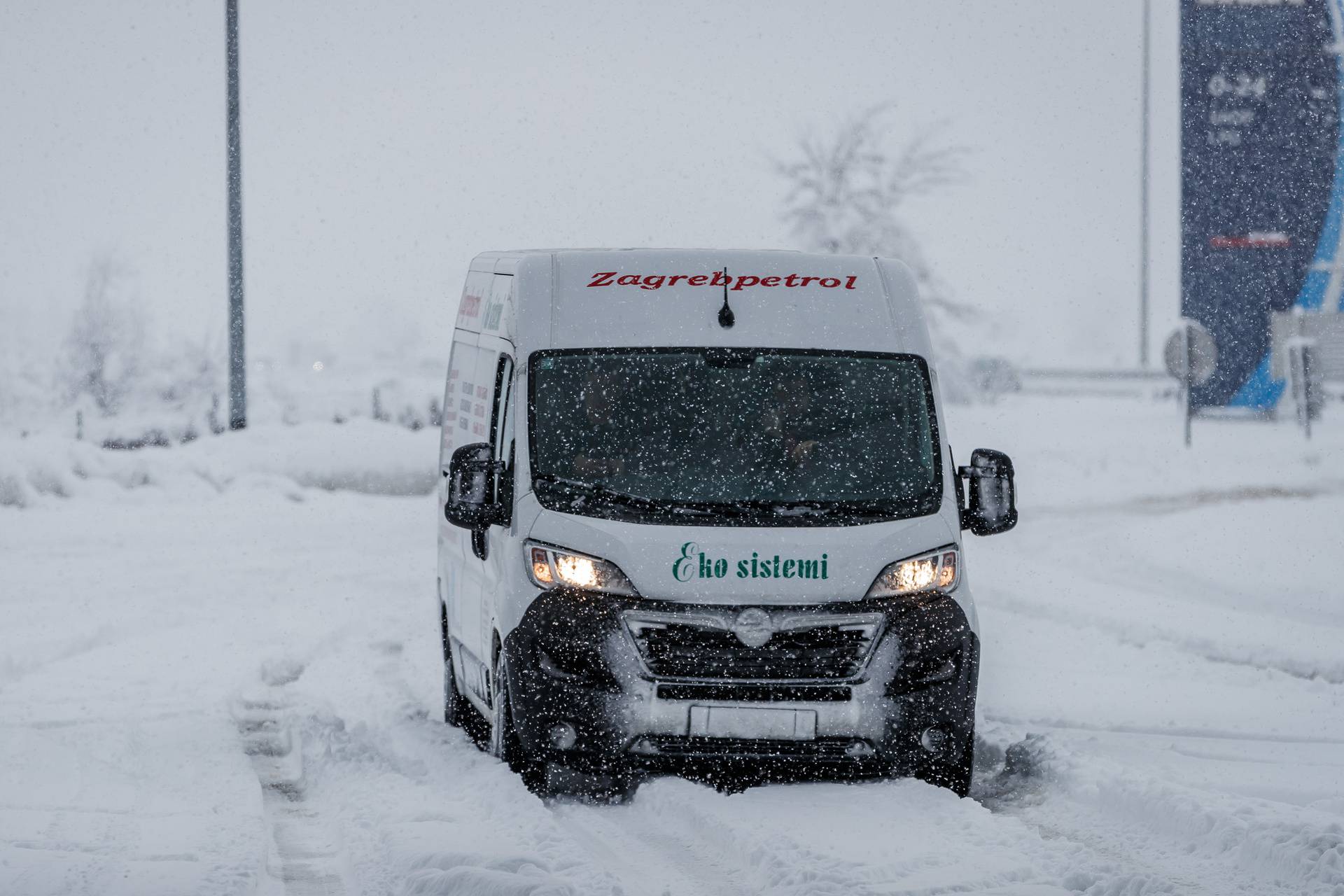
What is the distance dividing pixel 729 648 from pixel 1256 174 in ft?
109

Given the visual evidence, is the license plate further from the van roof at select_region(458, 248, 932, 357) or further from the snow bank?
the snow bank

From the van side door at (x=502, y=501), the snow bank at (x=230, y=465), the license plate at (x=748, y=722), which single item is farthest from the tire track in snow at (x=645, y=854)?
the snow bank at (x=230, y=465)

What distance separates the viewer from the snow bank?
23.7m

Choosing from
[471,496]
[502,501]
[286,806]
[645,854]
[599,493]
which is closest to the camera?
[645,854]

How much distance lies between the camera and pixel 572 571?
7637 mm

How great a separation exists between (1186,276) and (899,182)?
293 inches

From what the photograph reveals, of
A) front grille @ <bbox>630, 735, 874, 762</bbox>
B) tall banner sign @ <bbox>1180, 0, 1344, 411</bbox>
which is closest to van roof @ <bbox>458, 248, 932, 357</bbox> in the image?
front grille @ <bbox>630, 735, 874, 762</bbox>

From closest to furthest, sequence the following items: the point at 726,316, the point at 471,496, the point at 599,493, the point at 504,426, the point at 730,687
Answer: the point at 730,687, the point at 599,493, the point at 471,496, the point at 726,316, the point at 504,426

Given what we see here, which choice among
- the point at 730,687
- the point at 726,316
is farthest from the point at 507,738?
the point at 726,316

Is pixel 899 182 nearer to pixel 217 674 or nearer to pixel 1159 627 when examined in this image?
pixel 1159 627

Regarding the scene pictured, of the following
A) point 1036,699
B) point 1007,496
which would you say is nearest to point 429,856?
point 1007,496

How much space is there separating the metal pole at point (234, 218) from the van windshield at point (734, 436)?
16.6m

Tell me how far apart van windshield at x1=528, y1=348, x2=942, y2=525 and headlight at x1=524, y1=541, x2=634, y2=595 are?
20 centimetres

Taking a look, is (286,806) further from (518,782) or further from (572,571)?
(572,571)
